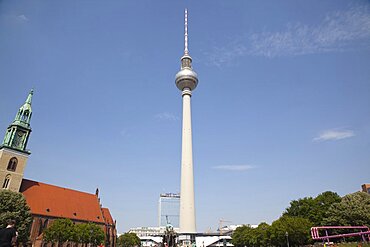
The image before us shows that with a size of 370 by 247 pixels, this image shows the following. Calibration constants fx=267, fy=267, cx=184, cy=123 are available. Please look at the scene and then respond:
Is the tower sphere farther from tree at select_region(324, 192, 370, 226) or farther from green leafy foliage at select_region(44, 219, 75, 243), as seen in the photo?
tree at select_region(324, 192, 370, 226)

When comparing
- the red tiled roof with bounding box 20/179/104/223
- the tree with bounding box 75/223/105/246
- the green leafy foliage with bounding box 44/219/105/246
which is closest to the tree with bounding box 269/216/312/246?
the tree with bounding box 75/223/105/246

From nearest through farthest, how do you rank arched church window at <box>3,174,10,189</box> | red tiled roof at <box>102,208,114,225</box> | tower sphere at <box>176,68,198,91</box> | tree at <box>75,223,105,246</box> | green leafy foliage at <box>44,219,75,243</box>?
green leafy foliage at <box>44,219,75,243</box>, arched church window at <box>3,174,10,189</box>, tree at <box>75,223,105,246</box>, red tiled roof at <box>102,208,114,225</box>, tower sphere at <box>176,68,198,91</box>

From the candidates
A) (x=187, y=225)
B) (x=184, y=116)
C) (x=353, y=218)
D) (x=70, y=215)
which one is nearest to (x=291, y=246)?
(x=353, y=218)

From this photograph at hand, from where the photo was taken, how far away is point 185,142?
78.6 meters

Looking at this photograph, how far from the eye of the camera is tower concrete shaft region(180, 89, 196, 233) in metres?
71.2

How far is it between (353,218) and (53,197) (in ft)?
236

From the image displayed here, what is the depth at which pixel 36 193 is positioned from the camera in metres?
69.1

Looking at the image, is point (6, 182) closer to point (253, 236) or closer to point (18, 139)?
point (18, 139)

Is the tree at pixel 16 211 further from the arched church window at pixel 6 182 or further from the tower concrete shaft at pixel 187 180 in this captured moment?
the tower concrete shaft at pixel 187 180

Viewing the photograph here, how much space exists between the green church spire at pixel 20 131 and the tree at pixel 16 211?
605 inches

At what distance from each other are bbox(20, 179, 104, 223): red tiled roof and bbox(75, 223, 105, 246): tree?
10.2m

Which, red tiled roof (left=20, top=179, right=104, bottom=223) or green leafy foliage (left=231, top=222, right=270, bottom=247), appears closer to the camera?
red tiled roof (left=20, top=179, right=104, bottom=223)

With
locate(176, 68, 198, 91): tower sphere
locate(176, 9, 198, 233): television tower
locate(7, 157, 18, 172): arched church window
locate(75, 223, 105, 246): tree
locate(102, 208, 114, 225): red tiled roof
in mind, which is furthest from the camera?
locate(176, 68, 198, 91): tower sphere

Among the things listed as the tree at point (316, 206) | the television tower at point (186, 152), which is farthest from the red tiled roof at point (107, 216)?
the tree at point (316, 206)
